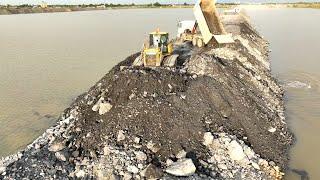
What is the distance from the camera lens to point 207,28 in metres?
20.5

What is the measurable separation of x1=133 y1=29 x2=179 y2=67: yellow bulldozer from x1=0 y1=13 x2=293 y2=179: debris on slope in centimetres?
226

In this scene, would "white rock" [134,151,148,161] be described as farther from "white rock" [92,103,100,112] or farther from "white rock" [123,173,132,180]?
"white rock" [92,103,100,112]

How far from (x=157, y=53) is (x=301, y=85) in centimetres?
798

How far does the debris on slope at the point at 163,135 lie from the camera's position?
9.45 meters

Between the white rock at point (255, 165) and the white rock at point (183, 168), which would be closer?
the white rock at point (183, 168)

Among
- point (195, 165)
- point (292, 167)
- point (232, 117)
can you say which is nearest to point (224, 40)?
point (232, 117)

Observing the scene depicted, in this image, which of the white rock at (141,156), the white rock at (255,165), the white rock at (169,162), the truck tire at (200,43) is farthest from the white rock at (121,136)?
the truck tire at (200,43)

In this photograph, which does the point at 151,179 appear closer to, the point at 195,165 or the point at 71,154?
the point at 195,165

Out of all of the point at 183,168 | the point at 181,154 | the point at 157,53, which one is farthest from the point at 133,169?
the point at 157,53

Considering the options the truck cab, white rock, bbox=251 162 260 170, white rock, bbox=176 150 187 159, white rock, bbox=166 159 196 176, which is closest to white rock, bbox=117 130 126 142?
white rock, bbox=176 150 187 159

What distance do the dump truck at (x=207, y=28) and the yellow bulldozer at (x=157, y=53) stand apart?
3.91 m

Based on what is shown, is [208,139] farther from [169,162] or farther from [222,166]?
[169,162]

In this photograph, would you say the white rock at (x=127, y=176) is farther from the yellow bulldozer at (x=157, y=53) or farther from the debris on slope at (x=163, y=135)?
the yellow bulldozer at (x=157, y=53)

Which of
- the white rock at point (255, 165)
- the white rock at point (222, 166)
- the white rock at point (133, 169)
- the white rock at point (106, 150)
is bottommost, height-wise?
the white rock at point (255, 165)
